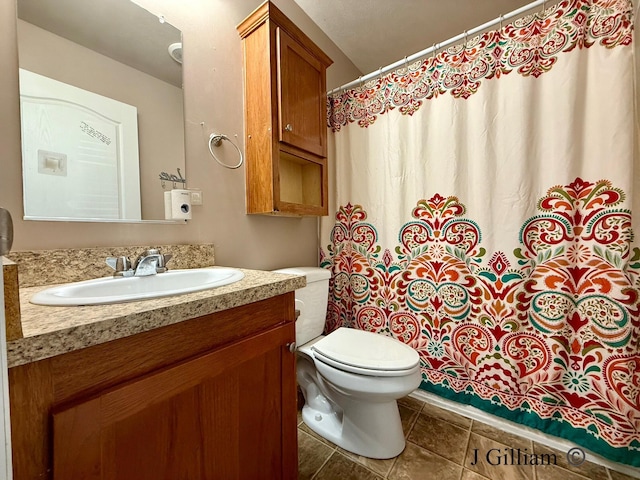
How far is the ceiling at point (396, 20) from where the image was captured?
1.50 m

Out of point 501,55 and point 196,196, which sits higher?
point 501,55

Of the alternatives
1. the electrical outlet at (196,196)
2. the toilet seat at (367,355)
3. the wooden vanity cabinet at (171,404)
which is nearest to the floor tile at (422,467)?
the toilet seat at (367,355)

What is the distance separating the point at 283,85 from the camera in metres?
1.20

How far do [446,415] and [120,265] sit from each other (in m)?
1.60

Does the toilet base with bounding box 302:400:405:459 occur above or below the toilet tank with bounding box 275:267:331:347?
below

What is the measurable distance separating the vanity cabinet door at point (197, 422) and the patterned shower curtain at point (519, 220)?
93 cm

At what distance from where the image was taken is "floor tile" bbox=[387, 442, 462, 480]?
3.30 ft

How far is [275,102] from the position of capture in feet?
3.87

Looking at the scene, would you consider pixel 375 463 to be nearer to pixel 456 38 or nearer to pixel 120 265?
pixel 120 265

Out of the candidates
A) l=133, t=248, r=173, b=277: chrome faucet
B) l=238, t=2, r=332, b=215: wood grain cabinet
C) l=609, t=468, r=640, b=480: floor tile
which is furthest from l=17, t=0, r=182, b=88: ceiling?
l=609, t=468, r=640, b=480: floor tile

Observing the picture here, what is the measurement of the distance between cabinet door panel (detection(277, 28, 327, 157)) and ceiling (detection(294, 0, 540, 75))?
46cm

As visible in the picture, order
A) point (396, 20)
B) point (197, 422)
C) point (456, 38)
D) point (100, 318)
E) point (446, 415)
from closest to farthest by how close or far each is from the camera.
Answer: point (100, 318) → point (197, 422) → point (456, 38) → point (446, 415) → point (396, 20)

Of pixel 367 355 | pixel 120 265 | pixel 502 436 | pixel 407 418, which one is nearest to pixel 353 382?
pixel 367 355

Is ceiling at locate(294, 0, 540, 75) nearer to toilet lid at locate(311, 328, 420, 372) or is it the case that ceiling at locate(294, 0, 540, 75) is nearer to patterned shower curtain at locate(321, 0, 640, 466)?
patterned shower curtain at locate(321, 0, 640, 466)
